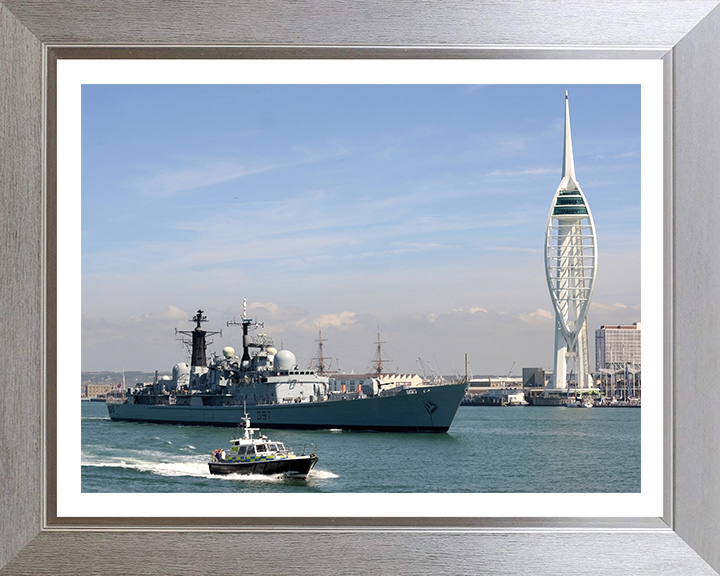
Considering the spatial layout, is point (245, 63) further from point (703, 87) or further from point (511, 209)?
point (511, 209)

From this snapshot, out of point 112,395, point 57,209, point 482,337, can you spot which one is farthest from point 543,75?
point 112,395

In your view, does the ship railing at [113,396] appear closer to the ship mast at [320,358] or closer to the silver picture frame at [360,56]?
the ship mast at [320,358]

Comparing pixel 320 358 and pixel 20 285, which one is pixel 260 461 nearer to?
pixel 20 285

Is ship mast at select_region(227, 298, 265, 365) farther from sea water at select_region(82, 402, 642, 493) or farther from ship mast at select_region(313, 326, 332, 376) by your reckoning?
ship mast at select_region(313, 326, 332, 376)

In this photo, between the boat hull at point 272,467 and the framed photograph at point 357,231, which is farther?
the framed photograph at point 357,231

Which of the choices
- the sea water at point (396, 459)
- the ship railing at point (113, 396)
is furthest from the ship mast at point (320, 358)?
the ship railing at point (113, 396)

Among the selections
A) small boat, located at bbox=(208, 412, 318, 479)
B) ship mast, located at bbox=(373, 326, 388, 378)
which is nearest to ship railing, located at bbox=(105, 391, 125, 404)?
ship mast, located at bbox=(373, 326, 388, 378)

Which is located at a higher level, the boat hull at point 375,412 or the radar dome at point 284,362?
the radar dome at point 284,362
